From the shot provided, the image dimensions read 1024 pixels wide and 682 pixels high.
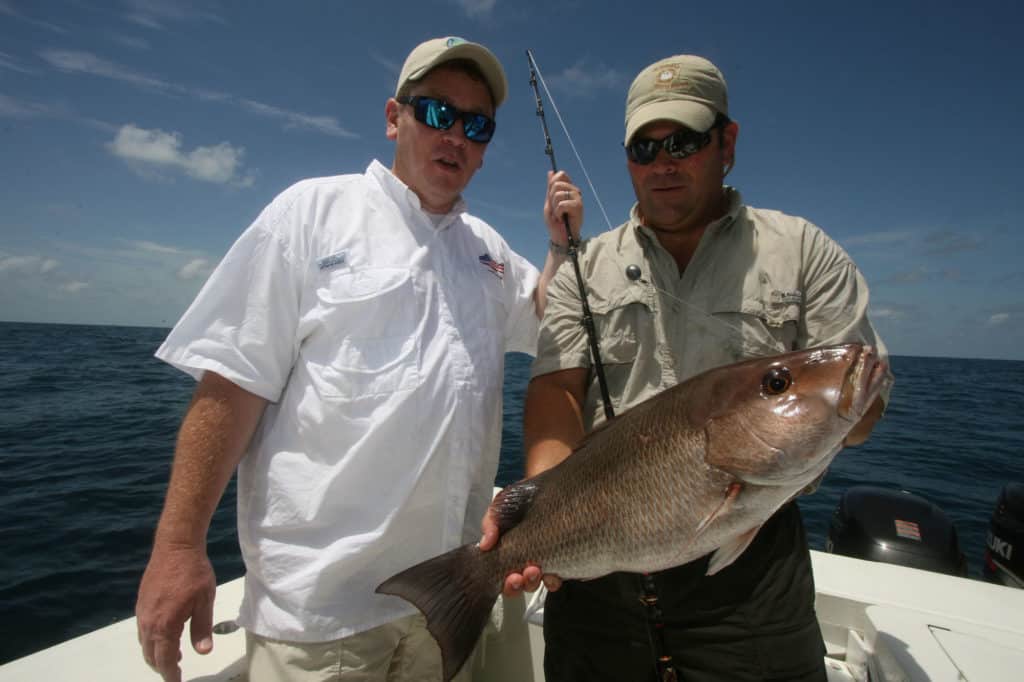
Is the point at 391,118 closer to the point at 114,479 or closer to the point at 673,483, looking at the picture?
the point at 673,483

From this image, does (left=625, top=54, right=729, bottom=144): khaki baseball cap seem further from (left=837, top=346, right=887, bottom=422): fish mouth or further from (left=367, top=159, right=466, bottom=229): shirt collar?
(left=837, top=346, right=887, bottom=422): fish mouth

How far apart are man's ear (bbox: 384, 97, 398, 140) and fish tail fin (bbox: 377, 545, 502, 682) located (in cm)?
202

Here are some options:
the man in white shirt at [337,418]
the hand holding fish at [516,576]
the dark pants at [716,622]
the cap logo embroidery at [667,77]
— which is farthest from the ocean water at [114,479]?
the cap logo embroidery at [667,77]

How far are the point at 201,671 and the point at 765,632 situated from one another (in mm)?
2617

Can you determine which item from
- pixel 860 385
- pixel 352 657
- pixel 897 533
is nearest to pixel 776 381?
pixel 860 385

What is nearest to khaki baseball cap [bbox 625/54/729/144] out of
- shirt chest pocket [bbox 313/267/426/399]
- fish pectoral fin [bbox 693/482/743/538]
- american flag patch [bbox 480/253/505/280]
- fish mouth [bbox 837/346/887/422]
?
american flag patch [bbox 480/253/505/280]

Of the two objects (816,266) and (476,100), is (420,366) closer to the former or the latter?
(476,100)

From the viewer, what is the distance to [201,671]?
2609 millimetres

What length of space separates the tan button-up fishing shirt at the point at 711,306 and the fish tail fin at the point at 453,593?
0.83 m

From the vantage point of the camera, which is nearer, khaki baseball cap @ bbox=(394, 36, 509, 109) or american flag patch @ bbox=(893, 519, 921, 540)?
khaki baseball cap @ bbox=(394, 36, 509, 109)

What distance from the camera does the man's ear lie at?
2.67 metres

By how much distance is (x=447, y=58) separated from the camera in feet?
8.15

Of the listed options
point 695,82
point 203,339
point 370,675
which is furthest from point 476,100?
point 370,675

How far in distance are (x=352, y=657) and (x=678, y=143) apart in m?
2.48
